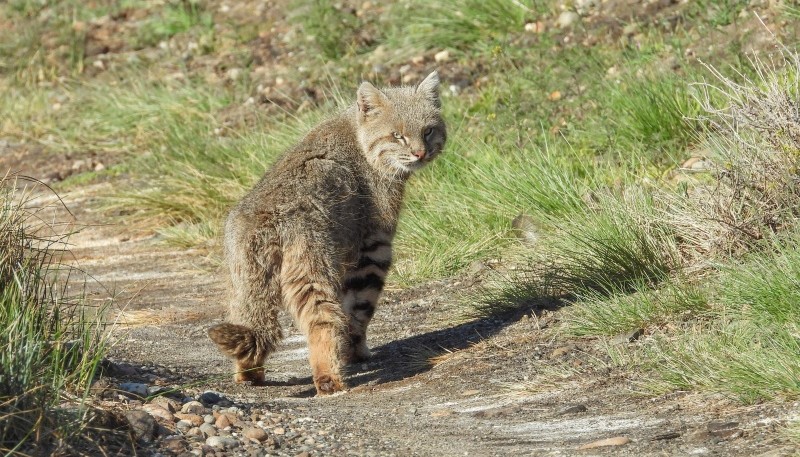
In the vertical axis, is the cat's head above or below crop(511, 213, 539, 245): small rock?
above

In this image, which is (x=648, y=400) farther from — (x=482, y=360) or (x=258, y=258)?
(x=258, y=258)

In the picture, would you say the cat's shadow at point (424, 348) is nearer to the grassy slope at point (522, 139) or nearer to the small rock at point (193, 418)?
the grassy slope at point (522, 139)

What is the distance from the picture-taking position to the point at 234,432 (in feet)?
16.9

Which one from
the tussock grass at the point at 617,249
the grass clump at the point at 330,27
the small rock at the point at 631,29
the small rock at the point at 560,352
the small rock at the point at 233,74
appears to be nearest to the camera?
the small rock at the point at 560,352

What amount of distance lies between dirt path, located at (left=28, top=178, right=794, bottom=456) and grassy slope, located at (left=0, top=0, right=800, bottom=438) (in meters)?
0.23

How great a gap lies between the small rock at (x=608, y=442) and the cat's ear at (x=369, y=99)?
11.6 ft

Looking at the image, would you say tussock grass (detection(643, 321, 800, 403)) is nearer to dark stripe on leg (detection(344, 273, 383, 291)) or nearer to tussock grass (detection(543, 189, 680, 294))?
tussock grass (detection(543, 189, 680, 294))

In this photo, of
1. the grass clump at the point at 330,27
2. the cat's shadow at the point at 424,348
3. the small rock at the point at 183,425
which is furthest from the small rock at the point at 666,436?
the grass clump at the point at 330,27

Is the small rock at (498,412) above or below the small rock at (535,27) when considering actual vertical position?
below

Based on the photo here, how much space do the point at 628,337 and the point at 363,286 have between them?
5.87 ft

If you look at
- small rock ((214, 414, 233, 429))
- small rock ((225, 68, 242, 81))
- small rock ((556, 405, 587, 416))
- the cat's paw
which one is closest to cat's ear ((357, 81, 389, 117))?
the cat's paw

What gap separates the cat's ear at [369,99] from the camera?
25.7 ft

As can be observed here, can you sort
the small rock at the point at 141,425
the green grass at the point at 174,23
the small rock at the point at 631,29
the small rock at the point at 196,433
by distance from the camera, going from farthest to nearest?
the green grass at the point at 174,23
the small rock at the point at 631,29
the small rock at the point at 196,433
the small rock at the point at 141,425

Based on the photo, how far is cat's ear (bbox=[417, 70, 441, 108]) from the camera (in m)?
8.15
